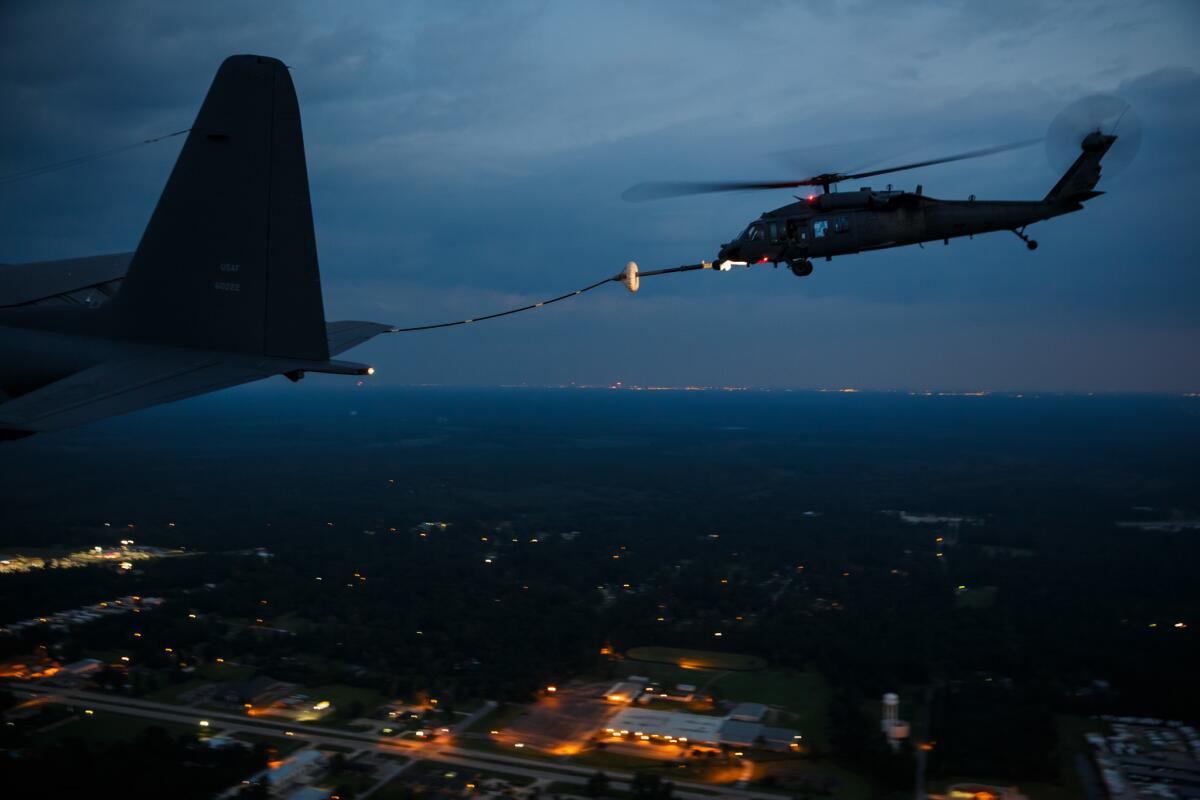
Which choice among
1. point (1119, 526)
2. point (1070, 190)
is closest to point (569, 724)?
point (1070, 190)

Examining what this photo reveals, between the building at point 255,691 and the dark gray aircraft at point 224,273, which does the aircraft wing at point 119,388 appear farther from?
the building at point 255,691

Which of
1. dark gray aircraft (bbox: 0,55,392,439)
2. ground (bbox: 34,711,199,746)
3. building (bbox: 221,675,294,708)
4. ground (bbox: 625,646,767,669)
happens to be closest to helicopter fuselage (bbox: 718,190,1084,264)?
dark gray aircraft (bbox: 0,55,392,439)

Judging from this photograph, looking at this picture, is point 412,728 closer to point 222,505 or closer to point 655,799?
point 655,799

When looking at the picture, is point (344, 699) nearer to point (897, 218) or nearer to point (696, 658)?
point (696, 658)

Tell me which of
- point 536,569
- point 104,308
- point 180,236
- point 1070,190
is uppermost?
point 1070,190

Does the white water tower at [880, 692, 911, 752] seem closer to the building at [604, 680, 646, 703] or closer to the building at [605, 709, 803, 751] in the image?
the building at [605, 709, 803, 751]

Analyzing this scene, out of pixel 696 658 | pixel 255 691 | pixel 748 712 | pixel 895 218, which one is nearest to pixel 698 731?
pixel 748 712
